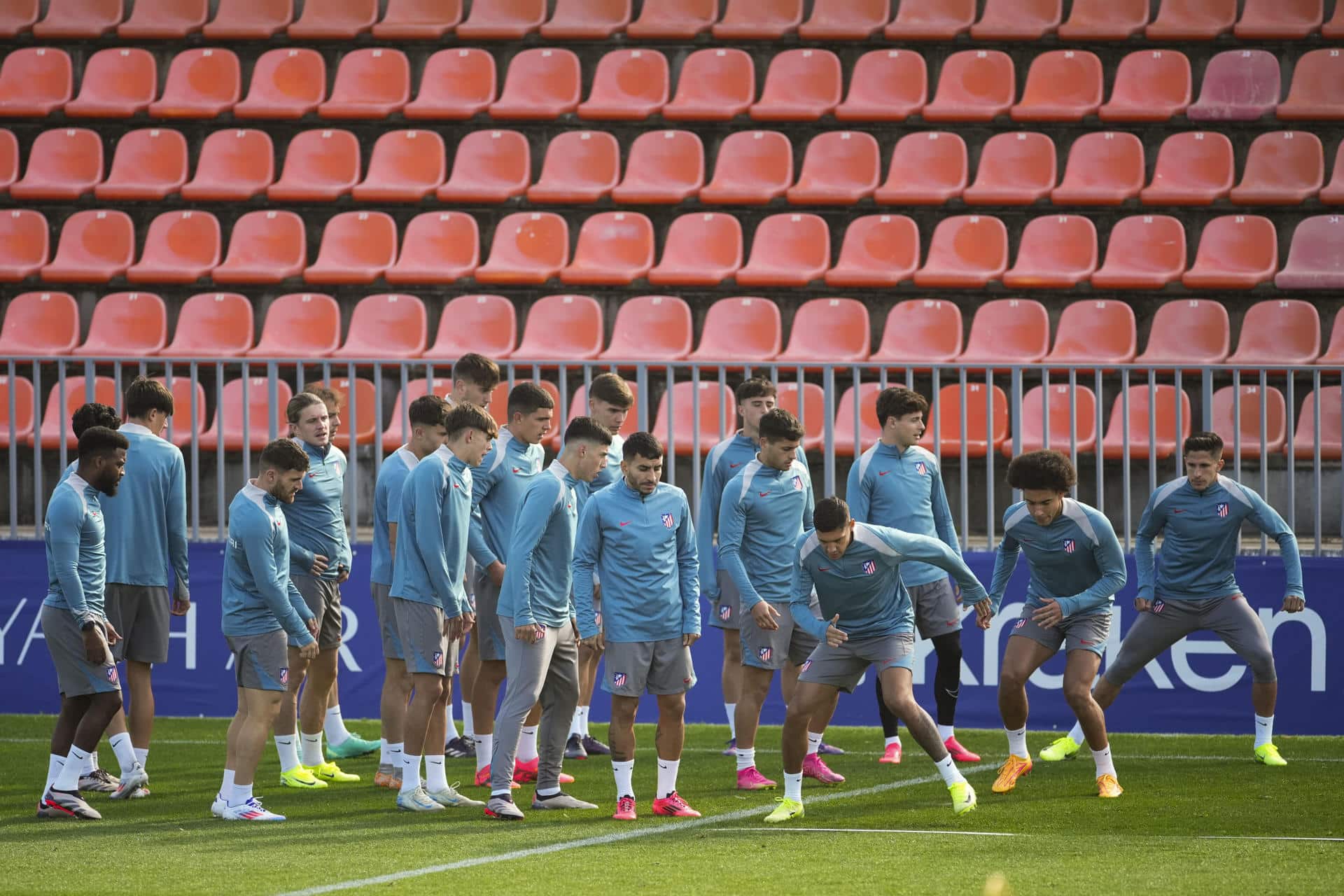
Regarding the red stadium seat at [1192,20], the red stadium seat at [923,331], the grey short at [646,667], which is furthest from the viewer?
the red stadium seat at [1192,20]

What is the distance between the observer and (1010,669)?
8953 mm

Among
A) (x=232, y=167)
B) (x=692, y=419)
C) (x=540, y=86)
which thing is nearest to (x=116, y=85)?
(x=232, y=167)

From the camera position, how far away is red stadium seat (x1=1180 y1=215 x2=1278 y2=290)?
14844mm

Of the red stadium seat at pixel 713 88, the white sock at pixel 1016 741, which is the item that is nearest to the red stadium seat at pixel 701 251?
the red stadium seat at pixel 713 88

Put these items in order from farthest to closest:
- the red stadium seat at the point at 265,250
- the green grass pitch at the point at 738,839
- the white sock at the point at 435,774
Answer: the red stadium seat at the point at 265,250 → the white sock at the point at 435,774 → the green grass pitch at the point at 738,839

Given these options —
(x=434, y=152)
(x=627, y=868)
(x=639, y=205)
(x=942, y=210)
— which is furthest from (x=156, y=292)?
(x=627, y=868)

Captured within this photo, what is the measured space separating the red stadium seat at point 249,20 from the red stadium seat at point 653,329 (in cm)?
570

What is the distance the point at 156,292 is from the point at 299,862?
10.5 metres

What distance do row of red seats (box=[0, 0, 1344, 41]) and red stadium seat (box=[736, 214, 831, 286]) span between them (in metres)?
2.62

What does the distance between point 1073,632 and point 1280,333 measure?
6727 mm

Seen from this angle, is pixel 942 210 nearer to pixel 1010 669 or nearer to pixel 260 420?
pixel 260 420

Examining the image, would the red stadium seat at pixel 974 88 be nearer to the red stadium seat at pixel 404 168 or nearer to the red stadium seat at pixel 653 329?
the red stadium seat at pixel 653 329

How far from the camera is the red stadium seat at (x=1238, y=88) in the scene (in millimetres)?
16031

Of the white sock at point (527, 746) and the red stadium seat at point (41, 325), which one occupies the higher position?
the red stadium seat at point (41, 325)
